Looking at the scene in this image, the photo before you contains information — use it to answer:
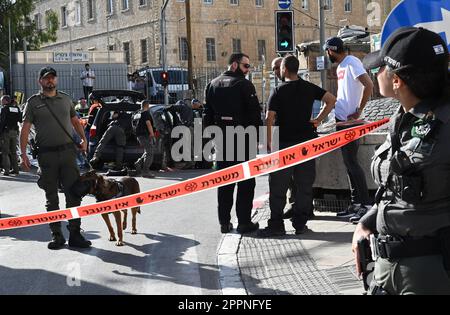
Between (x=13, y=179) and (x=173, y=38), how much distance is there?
108 ft

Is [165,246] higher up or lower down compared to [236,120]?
lower down

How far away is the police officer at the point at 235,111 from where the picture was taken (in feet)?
26.1

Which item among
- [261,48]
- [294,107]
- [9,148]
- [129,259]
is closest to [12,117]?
[9,148]

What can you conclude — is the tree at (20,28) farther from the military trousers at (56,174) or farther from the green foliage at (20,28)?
the military trousers at (56,174)

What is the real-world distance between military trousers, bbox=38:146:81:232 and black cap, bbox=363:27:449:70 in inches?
209

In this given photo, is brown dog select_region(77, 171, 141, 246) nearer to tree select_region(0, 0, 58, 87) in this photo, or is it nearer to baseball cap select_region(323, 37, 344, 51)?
baseball cap select_region(323, 37, 344, 51)

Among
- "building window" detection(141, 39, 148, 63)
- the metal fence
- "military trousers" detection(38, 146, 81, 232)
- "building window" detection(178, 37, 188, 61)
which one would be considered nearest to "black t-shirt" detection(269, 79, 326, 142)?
"military trousers" detection(38, 146, 81, 232)

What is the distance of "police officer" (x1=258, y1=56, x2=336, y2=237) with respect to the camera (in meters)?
7.59

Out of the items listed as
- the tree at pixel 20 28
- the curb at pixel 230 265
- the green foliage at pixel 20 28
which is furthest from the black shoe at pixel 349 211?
the green foliage at pixel 20 28

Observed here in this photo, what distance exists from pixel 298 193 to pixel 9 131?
11.1m

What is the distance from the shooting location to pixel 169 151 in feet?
57.0

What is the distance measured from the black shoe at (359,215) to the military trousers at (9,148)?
11.3 metres
